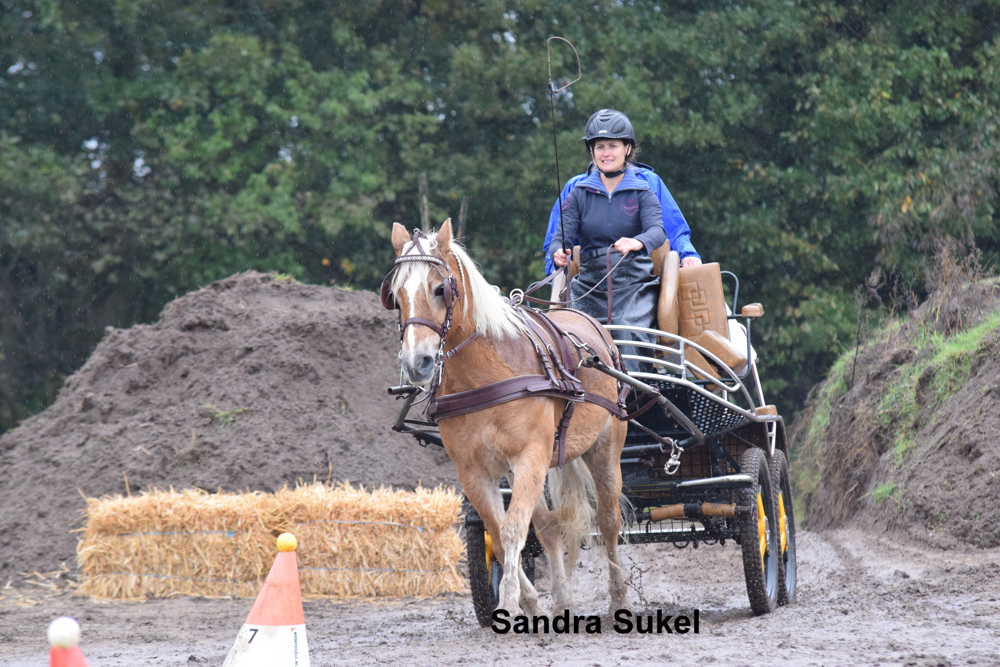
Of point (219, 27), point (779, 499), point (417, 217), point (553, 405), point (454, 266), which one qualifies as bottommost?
point (779, 499)

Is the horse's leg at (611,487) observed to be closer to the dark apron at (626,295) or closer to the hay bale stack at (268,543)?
the dark apron at (626,295)

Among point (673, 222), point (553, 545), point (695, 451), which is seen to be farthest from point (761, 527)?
point (673, 222)

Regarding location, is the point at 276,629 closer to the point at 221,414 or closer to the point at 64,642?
the point at 64,642

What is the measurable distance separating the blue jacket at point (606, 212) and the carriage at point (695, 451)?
273 millimetres

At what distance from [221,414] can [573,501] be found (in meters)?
4.98

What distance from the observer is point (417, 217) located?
17.4 metres

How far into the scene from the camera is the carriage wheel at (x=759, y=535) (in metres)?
5.50

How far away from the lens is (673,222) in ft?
22.0

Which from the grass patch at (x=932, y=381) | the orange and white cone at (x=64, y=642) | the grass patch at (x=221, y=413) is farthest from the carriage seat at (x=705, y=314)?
the grass patch at (x=221, y=413)

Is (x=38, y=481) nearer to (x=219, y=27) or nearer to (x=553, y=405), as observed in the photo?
(x=553, y=405)

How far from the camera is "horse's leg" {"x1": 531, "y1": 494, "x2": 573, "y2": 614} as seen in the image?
17.7 feet

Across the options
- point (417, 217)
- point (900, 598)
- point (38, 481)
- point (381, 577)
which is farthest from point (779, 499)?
point (417, 217)

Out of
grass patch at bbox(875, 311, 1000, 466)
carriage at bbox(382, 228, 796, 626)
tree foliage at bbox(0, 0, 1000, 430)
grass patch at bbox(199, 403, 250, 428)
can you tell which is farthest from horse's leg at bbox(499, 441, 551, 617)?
tree foliage at bbox(0, 0, 1000, 430)

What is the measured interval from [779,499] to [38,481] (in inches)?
268
